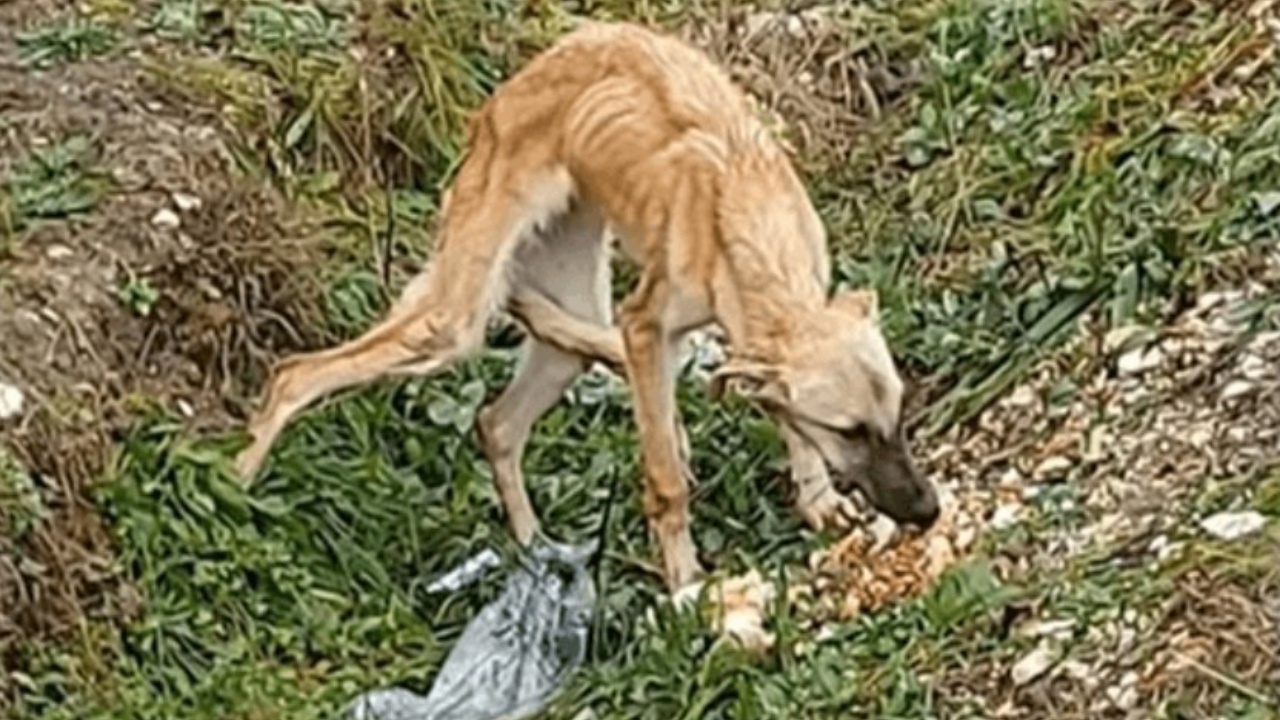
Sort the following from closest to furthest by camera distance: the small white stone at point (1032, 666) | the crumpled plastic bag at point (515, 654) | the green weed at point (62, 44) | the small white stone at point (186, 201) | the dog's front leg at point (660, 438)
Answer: the small white stone at point (1032, 666) < the crumpled plastic bag at point (515, 654) < the dog's front leg at point (660, 438) < the small white stone at point (186, 201) < the green weed at point (62, 44)

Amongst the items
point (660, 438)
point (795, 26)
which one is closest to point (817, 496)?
point (660, 438)

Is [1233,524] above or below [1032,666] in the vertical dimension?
above

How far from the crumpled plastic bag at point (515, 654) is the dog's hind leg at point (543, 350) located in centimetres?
41

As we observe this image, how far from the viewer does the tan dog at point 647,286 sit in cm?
749

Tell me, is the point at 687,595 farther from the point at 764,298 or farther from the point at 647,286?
the point at 647,286

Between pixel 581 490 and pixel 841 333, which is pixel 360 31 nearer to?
pixel 581 490

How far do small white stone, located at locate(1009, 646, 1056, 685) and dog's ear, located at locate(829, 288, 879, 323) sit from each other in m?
1.17

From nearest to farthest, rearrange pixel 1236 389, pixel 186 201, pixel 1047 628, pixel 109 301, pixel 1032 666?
pixel 1032 666 < pixel 1047 628 < pixel 1236 389 < pixel 109 301 < pixel 186 201

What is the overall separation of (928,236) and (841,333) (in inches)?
59.9

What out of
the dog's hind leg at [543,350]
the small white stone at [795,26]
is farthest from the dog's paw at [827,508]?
the small white stone at [795,26]

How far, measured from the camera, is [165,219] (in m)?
8.80

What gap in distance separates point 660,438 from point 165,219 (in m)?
1.72

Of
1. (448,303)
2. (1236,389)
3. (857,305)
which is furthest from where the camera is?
(448,303)

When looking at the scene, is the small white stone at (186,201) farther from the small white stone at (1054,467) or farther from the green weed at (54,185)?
the small white stone at (1054,467)
